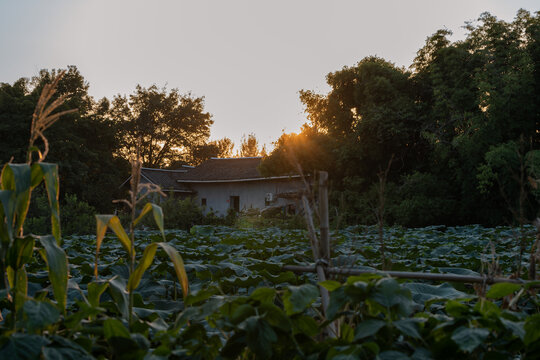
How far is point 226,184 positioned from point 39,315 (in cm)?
2513

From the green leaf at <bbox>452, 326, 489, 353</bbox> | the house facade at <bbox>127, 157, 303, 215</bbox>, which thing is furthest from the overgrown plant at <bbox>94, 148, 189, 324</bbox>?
the house facade at <bbox>127, 157, 303, 215</bbox>

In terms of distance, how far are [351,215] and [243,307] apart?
52.4ft

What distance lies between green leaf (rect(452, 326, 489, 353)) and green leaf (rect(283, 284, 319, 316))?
33 cm

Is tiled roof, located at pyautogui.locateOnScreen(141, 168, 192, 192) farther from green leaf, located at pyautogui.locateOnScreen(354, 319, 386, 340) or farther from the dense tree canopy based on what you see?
green leaf, located at pyautogui.locateOnScreen(354, 319, 386, 340)

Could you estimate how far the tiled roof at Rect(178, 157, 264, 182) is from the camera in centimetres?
2528

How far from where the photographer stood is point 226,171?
87.7ft

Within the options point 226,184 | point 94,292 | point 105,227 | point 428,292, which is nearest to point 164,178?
point 226,184

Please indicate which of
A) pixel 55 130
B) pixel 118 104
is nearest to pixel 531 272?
pixel 55 130

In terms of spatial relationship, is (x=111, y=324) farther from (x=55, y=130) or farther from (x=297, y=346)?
(x=55, y=130)

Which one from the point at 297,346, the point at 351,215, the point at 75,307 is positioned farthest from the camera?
the point at 351,215

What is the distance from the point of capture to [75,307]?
1562 mm

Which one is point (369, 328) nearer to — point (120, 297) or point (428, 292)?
point (120, 297)

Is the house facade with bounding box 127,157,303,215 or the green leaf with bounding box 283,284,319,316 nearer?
the green leaf with bounding box 283,284,319,316

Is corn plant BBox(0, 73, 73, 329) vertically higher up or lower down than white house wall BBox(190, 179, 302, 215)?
lower down
